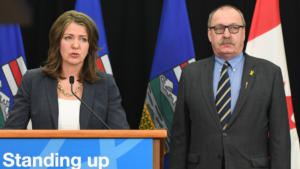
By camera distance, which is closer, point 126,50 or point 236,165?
point 236,165

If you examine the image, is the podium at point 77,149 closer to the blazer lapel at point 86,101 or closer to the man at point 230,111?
the blazer lapel at point 86,101

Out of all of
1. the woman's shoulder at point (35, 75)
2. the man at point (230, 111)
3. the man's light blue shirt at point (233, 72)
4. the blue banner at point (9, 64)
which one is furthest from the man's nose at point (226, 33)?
the blue banner at point (9, 64)

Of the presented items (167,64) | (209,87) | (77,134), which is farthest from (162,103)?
(77,134)

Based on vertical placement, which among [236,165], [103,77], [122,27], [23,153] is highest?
[122,27]

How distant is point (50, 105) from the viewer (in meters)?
1.85

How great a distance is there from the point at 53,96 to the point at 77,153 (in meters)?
0.70

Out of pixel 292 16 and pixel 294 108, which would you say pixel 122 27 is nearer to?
pixel 292 16

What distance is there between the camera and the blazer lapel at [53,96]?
183cm

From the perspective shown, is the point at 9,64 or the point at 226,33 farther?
the point at 9,64

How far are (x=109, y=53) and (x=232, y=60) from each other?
1344 millimetres

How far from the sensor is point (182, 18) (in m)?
2.99

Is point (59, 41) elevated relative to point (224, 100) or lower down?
elevated

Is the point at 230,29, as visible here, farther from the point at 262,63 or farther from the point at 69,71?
the point at 69,71

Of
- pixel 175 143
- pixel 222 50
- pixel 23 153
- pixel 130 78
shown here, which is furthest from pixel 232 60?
pixel 23 153
